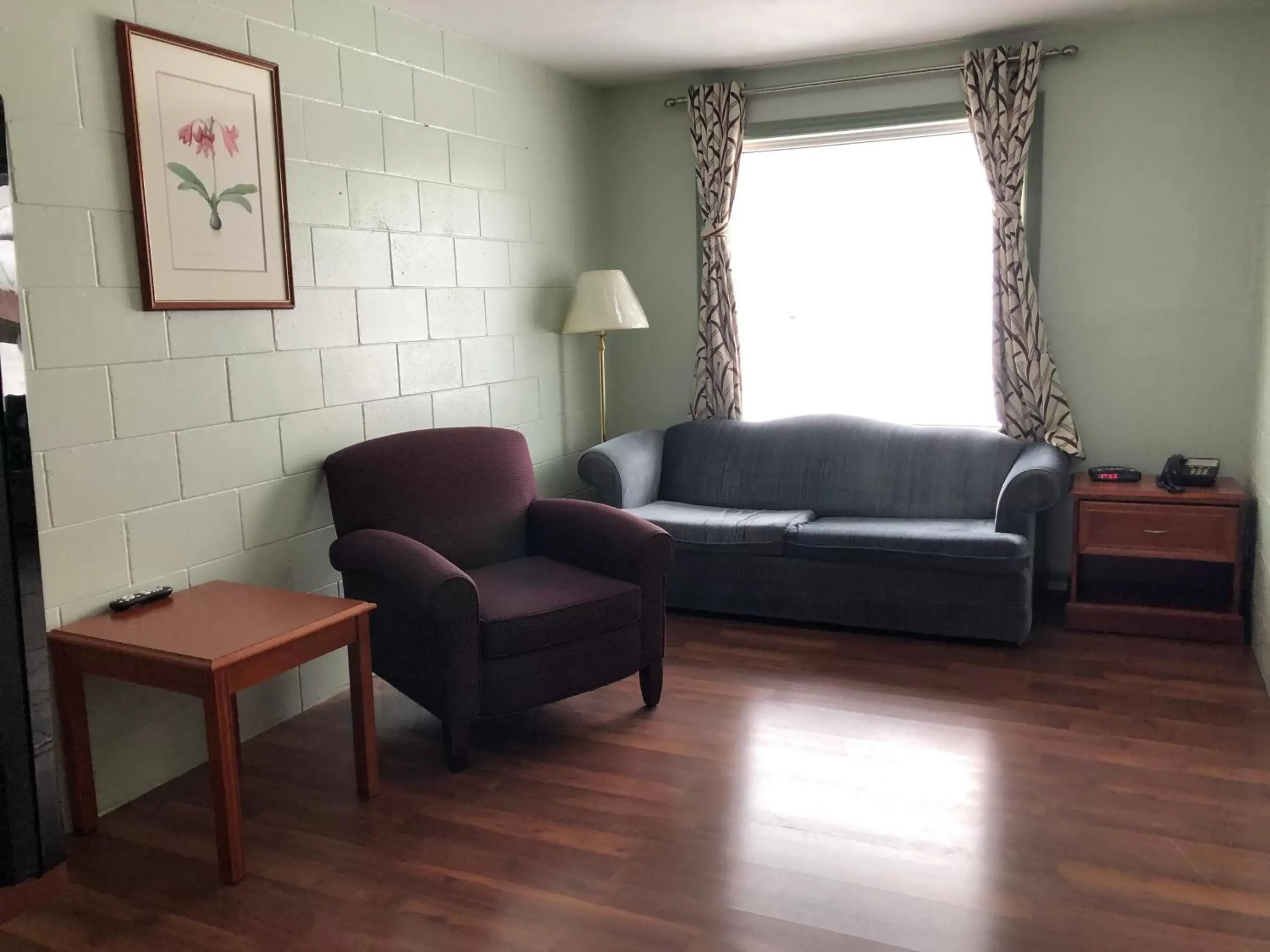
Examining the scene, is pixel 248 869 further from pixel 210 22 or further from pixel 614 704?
pixel 210 22

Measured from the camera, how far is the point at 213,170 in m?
2.98

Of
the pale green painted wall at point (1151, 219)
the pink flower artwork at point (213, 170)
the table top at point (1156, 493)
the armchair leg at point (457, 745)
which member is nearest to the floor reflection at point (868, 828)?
the armchair leg at point (457, 745)

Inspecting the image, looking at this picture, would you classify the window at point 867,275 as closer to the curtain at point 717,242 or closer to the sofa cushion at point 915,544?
the curtain at point 717,242

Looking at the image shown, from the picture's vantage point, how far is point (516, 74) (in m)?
4.39

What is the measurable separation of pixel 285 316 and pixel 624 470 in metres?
1.64

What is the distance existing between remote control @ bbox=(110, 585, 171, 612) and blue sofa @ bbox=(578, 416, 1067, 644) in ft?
6.40

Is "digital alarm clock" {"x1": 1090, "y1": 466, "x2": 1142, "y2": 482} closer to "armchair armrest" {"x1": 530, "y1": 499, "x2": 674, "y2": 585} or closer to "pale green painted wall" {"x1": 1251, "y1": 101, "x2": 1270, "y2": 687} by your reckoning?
"pale green painted wall" {"x1": 1251, "y1": 101, "x2": 1270, "y2": 687}

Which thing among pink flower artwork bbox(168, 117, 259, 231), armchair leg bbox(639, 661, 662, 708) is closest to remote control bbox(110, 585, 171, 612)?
pink flower artwork bbox(168, 117, 259, 231)

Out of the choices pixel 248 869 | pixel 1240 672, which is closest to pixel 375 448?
pixel 248 869

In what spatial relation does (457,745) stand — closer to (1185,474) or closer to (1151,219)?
(1185,474)

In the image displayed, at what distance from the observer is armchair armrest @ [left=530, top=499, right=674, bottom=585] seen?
10.8ft

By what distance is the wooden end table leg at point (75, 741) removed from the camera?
2.54 metres

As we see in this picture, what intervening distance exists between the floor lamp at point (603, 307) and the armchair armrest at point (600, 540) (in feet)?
3.69

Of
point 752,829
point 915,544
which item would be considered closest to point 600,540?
point 752,829
